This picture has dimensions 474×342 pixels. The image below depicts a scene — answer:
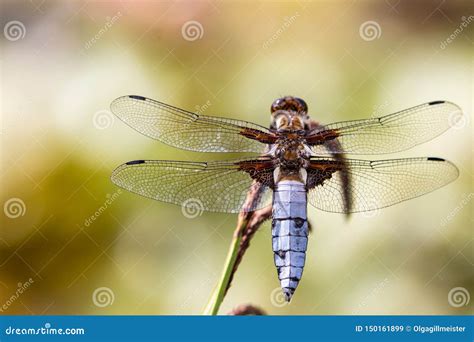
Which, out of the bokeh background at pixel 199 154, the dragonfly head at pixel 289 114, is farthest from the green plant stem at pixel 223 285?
the bokeh background at pixel 199 154

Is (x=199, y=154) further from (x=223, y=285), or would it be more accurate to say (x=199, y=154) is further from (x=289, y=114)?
(x=223, y=285)

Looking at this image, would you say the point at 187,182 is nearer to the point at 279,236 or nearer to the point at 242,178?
the point at 242,178

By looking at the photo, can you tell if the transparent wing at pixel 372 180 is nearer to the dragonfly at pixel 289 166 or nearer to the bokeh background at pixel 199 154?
the dragonfly at pixel 289 166

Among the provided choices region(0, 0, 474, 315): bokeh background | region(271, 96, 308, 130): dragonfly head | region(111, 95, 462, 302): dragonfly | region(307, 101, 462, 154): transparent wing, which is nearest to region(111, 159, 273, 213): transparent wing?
region(111, 95, 462, 302): dragonfly

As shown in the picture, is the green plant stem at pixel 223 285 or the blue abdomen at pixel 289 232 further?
the blue abdomen at pixel 289 232

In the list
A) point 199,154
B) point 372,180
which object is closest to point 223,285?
point 372,180

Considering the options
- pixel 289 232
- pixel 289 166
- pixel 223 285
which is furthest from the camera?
pixel 289 166

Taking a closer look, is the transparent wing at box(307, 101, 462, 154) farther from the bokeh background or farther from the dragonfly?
the bokeh background
